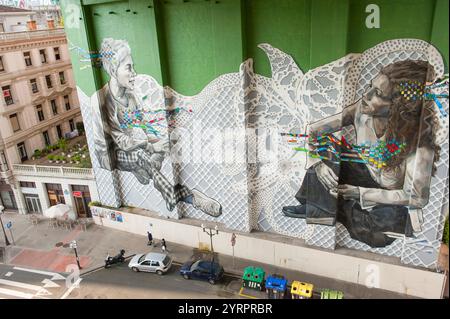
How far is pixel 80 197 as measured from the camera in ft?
81.0

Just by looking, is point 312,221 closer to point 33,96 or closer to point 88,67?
point 88,67

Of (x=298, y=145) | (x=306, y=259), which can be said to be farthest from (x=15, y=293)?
(x=298, y=145)

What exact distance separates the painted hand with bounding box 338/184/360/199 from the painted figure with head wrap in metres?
6.42

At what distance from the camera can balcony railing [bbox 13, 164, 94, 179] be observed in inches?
934

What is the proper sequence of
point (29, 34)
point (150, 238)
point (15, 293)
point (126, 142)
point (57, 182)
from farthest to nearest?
point (29, 34)
point (57, 182)
point (150, 238)
point (126, 142)
point (15, 293)

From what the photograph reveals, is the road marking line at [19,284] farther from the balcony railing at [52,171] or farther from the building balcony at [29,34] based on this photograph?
the building balcony at [29,34]

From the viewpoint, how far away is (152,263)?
19312 millimetres

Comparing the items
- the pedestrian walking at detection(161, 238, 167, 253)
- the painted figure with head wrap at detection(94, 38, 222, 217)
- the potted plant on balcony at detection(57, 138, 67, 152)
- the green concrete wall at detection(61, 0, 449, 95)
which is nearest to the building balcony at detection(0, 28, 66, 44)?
the green concrete wall at detection(61, 0, 449, 95)

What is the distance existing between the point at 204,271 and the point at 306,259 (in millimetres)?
5040

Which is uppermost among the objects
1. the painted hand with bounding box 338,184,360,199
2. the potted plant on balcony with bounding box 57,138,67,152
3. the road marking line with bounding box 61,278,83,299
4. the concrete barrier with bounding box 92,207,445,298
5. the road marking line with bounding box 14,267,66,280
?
the painted hand with bounding box 338,184,360,199

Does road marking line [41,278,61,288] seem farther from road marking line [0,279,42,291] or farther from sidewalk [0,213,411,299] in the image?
sidewalk [0,213,411,299]

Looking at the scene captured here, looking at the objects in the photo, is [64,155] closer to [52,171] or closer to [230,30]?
[52,171]

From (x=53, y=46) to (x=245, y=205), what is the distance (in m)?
19.7

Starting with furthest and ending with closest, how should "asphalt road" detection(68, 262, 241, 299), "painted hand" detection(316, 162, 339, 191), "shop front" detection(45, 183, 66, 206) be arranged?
1. "shop front" detection(45, 183, 66, 206)
2. "asphalt road" detection(68, 262, 241, 299)
3. "painted hand" detection(316, 162, 339, 191)
